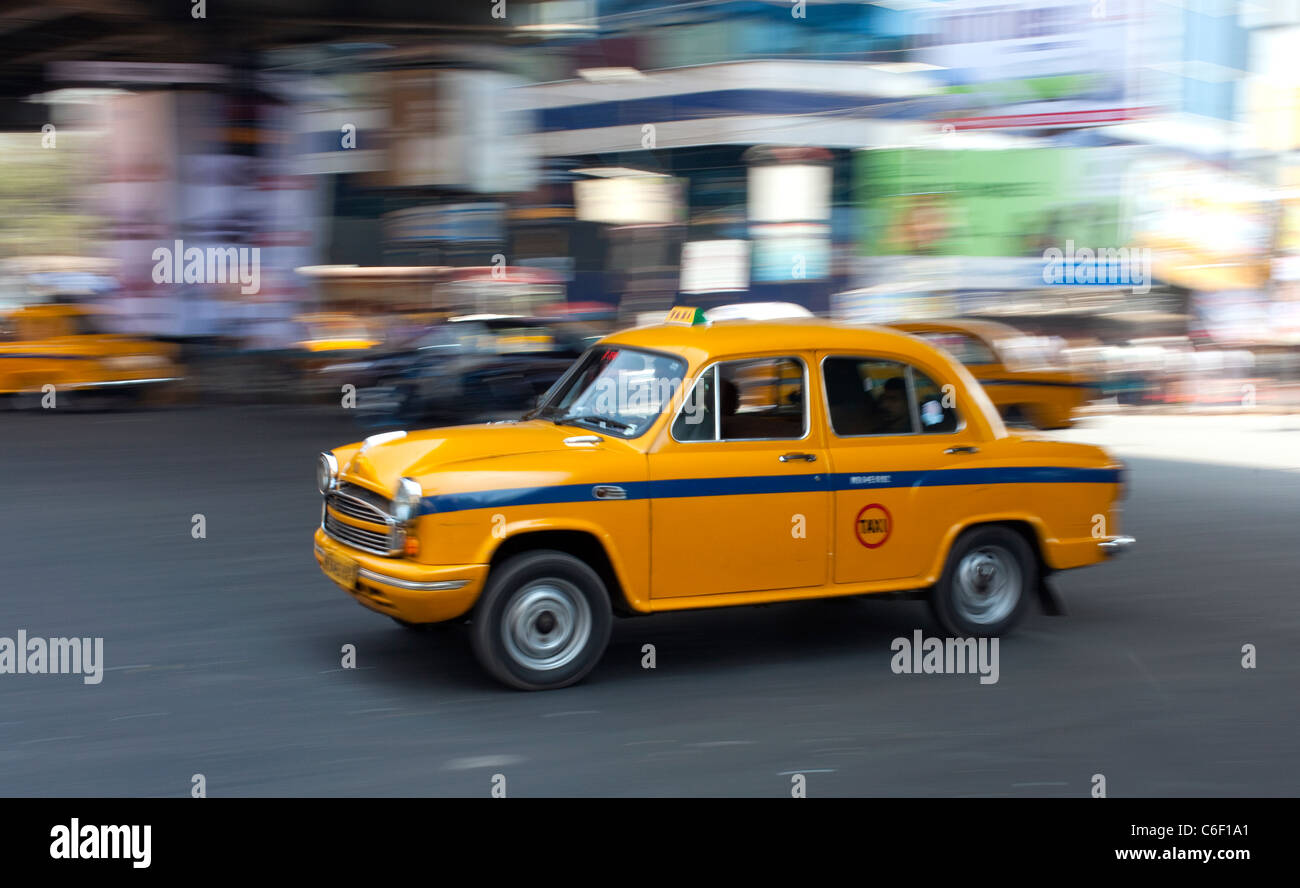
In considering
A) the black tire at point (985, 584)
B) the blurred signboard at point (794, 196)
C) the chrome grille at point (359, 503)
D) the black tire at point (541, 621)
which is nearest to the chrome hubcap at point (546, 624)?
the black tire at point (541, 621)

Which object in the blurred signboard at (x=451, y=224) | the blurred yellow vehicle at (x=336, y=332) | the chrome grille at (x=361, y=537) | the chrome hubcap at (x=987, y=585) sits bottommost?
the chrome hubcap at (x=987, y=585)

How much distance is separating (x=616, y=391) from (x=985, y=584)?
227 cm

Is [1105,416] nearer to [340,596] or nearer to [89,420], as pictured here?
[89,420]

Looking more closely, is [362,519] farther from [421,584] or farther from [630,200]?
[630,200]

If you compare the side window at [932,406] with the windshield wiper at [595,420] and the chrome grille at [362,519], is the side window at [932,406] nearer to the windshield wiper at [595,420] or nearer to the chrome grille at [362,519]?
the windshield wiper at [595,420]

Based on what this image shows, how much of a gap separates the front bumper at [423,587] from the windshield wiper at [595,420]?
1.05 metres

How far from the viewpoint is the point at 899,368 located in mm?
7469

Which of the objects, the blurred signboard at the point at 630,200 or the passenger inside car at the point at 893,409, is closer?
the passenger inside car at the point at 893,409

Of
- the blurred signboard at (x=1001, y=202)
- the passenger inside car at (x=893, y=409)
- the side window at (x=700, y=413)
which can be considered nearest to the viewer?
the side window at (x=700, y=413)

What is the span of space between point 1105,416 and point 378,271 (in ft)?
40.3

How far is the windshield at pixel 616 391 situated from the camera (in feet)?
22.9

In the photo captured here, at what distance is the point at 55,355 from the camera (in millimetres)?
18797

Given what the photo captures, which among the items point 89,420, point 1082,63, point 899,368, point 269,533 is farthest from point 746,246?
point 899,368

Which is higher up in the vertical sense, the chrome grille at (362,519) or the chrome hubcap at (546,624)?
the chrome grille at (362,519)
